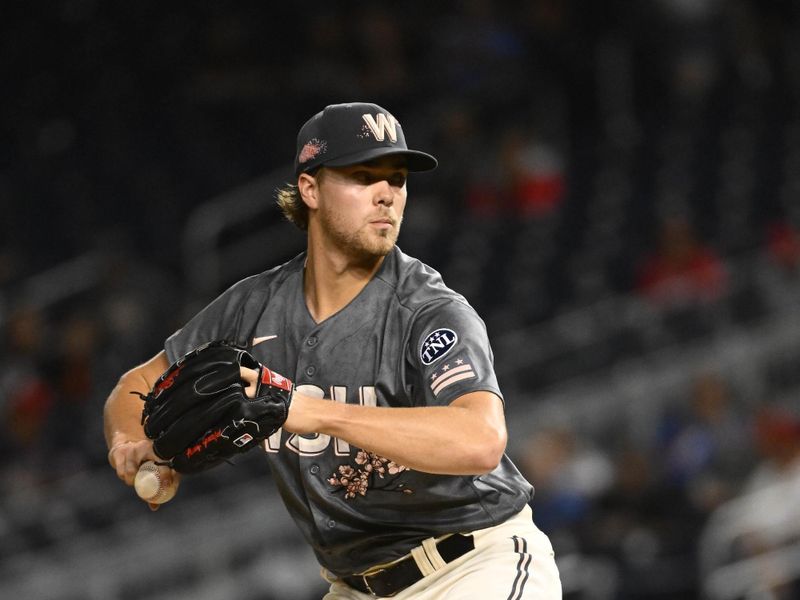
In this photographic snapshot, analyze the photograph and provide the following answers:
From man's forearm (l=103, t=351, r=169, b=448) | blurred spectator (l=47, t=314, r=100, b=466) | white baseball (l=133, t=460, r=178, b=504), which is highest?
man's forearm (l=103, t=351, r=169, b=448)

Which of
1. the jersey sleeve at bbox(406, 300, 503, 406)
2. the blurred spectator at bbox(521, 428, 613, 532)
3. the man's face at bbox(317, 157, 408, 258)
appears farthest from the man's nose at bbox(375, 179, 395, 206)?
the blurred spectator at bbox(521, 428, 613, 532)

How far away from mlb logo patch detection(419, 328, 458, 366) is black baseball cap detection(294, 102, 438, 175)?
495mm

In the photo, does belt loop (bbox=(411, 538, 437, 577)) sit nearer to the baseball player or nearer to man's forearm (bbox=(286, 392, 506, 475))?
the baseball player

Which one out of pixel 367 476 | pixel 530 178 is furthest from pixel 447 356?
pixel 530 178

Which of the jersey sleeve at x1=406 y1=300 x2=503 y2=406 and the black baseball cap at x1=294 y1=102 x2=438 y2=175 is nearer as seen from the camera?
the jersey sleeve at x1=406 y1=300 x2=503 y2=406

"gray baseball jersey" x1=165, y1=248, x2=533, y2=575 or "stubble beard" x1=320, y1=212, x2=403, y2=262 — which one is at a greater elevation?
"stubble beard" x1=320, y1=212, x2=403, y2=262

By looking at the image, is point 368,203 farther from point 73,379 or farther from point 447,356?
point 73,379

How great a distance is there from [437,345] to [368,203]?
1.62 ft

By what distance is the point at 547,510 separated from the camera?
8211 millimetres

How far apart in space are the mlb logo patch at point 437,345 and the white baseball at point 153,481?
2.40 feet

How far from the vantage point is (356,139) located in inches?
142

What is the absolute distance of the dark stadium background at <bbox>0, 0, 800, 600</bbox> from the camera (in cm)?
782

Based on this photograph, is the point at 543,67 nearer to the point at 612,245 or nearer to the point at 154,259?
the point at 612,245

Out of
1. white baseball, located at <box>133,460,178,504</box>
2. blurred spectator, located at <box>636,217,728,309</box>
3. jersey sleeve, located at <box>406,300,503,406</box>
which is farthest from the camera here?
blurred spectator, located at <box>636,217,728,309</box>
